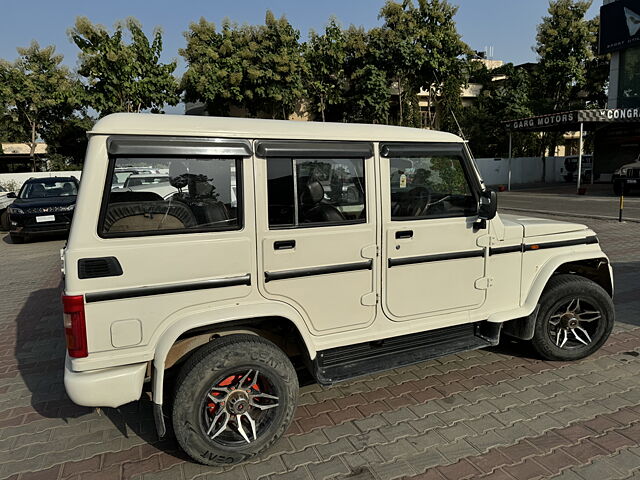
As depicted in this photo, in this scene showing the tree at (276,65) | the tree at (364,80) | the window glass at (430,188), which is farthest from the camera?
the tree at (364,80)

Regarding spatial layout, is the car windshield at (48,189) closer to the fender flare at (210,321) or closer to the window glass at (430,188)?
the fender flare at (210,321)

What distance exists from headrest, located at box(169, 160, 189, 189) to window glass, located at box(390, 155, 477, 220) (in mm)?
1394

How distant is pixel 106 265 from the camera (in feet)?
8.32

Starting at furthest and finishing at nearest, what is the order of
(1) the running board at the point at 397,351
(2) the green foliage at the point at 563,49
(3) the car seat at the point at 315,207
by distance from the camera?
A: (2) the green foliage at the point at 563,49
(1) the running board at the point at 397,351
(3) the car seat at the point at 315,207

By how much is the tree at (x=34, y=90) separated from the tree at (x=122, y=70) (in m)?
6.26

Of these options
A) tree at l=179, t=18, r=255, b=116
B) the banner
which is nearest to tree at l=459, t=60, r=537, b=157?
the banner

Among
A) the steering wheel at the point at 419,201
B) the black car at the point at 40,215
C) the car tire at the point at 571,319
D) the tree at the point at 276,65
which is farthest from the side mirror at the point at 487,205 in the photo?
the tree at the point at 276,65

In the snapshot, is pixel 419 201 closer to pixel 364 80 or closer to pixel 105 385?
pixel 105 385

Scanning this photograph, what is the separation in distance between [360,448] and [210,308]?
133 centimetres

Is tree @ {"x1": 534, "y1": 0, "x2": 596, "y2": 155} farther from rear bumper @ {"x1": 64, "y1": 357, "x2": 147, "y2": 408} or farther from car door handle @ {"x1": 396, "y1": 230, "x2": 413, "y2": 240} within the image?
rear bumper @ {"x1": 64, "y1": 357, "x2": 147, "y2": 408}

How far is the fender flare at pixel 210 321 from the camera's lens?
263 centimetres

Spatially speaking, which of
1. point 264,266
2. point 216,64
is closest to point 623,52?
point 216,64

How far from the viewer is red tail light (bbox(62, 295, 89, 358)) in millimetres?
2488

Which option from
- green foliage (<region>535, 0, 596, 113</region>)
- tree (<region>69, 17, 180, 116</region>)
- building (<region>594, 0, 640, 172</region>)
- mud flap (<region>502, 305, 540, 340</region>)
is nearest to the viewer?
→ mud flap (<region>502, 305, 540, 340</region>)
